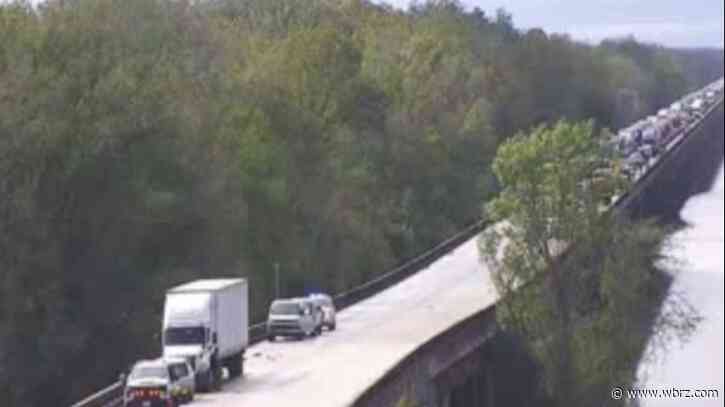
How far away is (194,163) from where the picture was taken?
189ft

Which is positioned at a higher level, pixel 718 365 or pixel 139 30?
pixel 139 30

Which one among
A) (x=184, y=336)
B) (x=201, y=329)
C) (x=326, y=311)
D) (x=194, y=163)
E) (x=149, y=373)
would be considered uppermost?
(x=194, y=163)

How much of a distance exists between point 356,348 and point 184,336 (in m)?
8.81

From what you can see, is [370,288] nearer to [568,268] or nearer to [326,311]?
[326,311]

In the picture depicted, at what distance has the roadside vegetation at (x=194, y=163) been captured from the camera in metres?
49.1

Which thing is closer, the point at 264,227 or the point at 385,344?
the point at 385,344

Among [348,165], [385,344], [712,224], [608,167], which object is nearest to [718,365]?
[348,165]

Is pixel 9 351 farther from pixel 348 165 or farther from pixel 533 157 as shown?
pixel 348 165

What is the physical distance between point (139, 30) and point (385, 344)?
64.8 feet

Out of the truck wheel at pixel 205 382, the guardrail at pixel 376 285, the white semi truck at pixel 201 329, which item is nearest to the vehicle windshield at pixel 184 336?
the white semi truck at pixel 201 329

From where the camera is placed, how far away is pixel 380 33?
353 ft

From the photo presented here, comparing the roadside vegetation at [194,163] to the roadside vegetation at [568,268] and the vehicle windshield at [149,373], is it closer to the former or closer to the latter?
the roadside vegetation at [568,268]

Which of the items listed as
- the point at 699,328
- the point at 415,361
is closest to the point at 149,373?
the point at 415,361

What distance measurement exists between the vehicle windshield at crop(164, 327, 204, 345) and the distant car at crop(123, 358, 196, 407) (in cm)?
232
